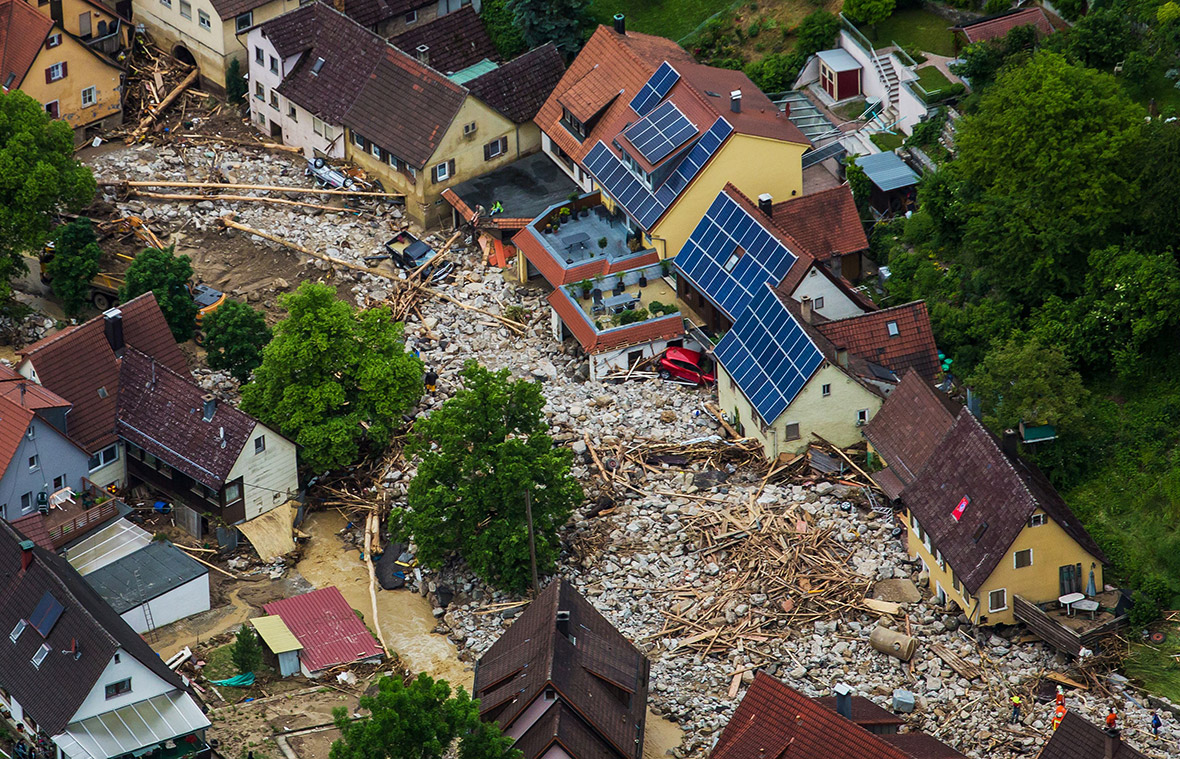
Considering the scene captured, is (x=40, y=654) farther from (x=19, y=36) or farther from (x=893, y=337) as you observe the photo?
(x=19, y=36)

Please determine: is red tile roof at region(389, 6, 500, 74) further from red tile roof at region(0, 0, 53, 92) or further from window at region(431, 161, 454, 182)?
red tile roof at region(0, 0, 53, 92)

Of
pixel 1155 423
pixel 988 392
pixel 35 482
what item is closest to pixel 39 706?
pixel 35 482

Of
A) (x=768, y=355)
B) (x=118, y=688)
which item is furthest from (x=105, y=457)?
(x=768, y=355)

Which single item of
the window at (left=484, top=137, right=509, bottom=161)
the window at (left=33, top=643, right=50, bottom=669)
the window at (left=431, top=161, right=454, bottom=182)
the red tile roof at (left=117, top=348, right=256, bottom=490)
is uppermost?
the window at (left=484, top=137, right=509, bottom=161)

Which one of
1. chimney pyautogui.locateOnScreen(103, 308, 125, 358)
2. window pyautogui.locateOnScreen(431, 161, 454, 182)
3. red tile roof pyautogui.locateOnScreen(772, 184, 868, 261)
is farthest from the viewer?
window pyautogui.locateOnScreen(431, 161, 454, 182)

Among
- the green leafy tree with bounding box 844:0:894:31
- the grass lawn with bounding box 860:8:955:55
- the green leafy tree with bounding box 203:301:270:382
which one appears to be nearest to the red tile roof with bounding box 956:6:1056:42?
the grass lawn with bounding box 860:8:955:55

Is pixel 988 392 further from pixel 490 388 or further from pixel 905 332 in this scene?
pixel 490 388
